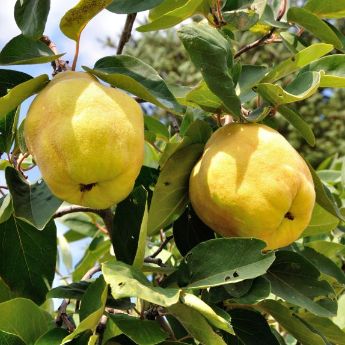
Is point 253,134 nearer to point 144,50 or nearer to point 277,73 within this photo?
point 277,73

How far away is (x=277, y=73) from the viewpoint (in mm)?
1088

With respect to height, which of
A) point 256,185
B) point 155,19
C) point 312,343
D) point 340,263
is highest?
point 155,19

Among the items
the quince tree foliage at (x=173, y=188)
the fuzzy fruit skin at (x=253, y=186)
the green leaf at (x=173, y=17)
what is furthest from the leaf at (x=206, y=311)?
the green leaf at (x=173, y=17)

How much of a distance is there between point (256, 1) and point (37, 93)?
18.3 inches

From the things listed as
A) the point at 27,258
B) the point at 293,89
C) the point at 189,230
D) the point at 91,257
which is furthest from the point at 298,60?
the point at 91,257

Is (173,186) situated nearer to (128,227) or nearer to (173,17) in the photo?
(128,227)

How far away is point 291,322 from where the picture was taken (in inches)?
44.3

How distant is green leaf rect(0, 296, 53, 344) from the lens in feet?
3.02

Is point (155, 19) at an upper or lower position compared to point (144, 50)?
upper

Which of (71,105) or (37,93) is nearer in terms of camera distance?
(71,105)

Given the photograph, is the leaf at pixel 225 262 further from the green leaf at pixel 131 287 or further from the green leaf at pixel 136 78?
the green leaf at pixel 136 78

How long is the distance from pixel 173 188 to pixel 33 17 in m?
0.34

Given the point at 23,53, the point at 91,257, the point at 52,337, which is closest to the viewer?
the point at 52,337

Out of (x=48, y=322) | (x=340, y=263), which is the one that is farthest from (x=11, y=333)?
(x=340, y=263)
